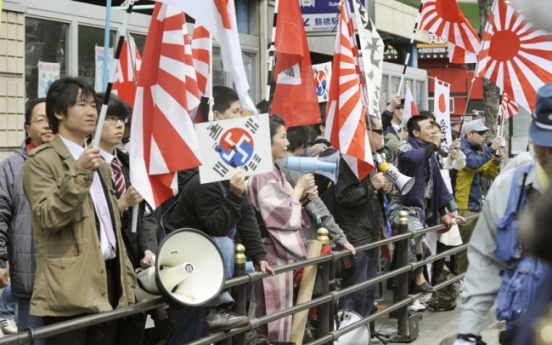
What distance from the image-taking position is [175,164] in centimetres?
582

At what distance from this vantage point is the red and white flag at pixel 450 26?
1253 cm

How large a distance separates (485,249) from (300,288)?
3.30m

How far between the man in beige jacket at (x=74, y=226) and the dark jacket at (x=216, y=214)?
0.88 m

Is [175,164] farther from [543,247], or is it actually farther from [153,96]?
[543,247]

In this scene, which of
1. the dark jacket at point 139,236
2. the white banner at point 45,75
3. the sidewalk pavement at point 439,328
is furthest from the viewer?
the white banner at point 45,75

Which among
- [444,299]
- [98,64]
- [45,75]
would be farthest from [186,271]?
[98,64]

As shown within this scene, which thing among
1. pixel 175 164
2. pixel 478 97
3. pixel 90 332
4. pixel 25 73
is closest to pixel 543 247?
pixel 90 332

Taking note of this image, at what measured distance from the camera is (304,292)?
23.5 ft

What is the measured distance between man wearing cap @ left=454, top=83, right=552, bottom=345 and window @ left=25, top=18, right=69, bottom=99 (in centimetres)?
843

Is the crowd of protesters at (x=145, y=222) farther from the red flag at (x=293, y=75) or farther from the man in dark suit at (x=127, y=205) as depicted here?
the red flag at (x=293, y=75)

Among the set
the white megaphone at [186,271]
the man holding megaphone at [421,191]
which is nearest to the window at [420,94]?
the man holding megaphone at [421,191]

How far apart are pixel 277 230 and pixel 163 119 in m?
1.66

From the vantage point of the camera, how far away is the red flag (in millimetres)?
8086

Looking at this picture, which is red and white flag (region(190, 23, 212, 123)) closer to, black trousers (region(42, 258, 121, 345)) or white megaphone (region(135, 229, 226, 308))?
white megaphone (region(135, 229, 226, 308))
